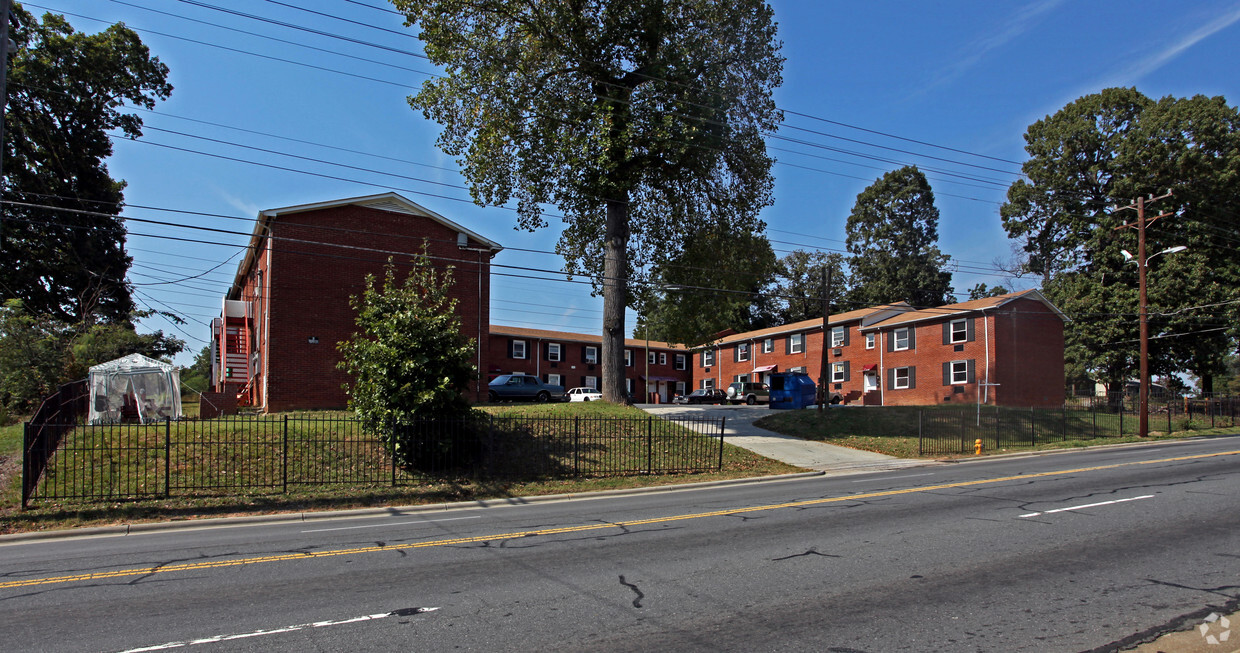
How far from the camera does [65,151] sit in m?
34.3

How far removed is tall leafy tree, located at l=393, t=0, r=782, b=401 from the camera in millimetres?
22844

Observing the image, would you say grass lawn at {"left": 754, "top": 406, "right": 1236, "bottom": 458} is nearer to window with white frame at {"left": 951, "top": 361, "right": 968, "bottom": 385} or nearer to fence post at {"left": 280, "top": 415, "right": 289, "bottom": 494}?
window with white frame at {"left": 951, "top": 361, "right": 968, "bottom": 385}

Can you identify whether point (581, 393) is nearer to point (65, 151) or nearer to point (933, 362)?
point (933, 362)

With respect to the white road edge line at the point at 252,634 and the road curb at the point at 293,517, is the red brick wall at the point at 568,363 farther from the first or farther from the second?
the white road edge line at the point at 252,634

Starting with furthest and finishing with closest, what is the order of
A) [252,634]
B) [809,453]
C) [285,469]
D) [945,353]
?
[945,353] < [809,453] < [285,469] < [252,634]

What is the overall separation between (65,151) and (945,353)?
4846 centimetres

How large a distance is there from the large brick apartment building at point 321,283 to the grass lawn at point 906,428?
13.6 meters

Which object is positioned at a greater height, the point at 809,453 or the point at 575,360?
the point at 575,360

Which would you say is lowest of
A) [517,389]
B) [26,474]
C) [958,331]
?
[26,474]

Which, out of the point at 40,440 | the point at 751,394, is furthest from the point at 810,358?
the point at 40,440

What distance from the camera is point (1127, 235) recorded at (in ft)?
138

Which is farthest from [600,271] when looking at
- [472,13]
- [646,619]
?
[646,619]

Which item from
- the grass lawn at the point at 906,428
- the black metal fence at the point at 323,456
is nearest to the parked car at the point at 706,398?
the grass lawn at the point at 906,428

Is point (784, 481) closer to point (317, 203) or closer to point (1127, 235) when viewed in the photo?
point (317, 203)
